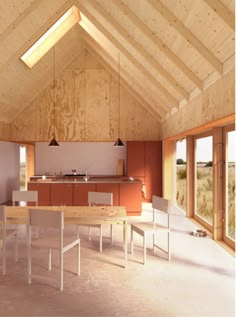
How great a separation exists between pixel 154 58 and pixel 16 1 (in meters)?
2.21

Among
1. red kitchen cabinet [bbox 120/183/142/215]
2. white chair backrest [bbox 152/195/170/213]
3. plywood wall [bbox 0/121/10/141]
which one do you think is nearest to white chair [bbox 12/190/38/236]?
white chair backrest [bbox 152/195/170/213]

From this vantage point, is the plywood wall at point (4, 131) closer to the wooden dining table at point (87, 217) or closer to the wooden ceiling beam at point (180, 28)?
the wooden dining table at point (87, 217)

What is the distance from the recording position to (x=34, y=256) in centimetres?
436

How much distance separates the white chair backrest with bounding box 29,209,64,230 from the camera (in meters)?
3.26

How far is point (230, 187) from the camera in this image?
5008 millimetres

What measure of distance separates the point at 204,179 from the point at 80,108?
14.0 ft

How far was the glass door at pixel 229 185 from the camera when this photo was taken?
16.2 feet

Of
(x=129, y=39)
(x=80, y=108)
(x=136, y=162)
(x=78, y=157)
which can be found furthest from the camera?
(x=78, y=157)

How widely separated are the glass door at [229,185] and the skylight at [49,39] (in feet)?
13.2

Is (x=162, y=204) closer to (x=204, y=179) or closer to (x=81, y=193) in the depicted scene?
(x=204, y=179)

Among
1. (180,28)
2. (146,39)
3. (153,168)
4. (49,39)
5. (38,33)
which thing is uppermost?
(49,39)

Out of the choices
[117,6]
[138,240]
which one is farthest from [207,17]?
[138,240]

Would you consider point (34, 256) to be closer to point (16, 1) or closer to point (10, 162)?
point (16, 1)

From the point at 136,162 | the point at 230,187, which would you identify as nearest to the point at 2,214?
the point at 230,187
